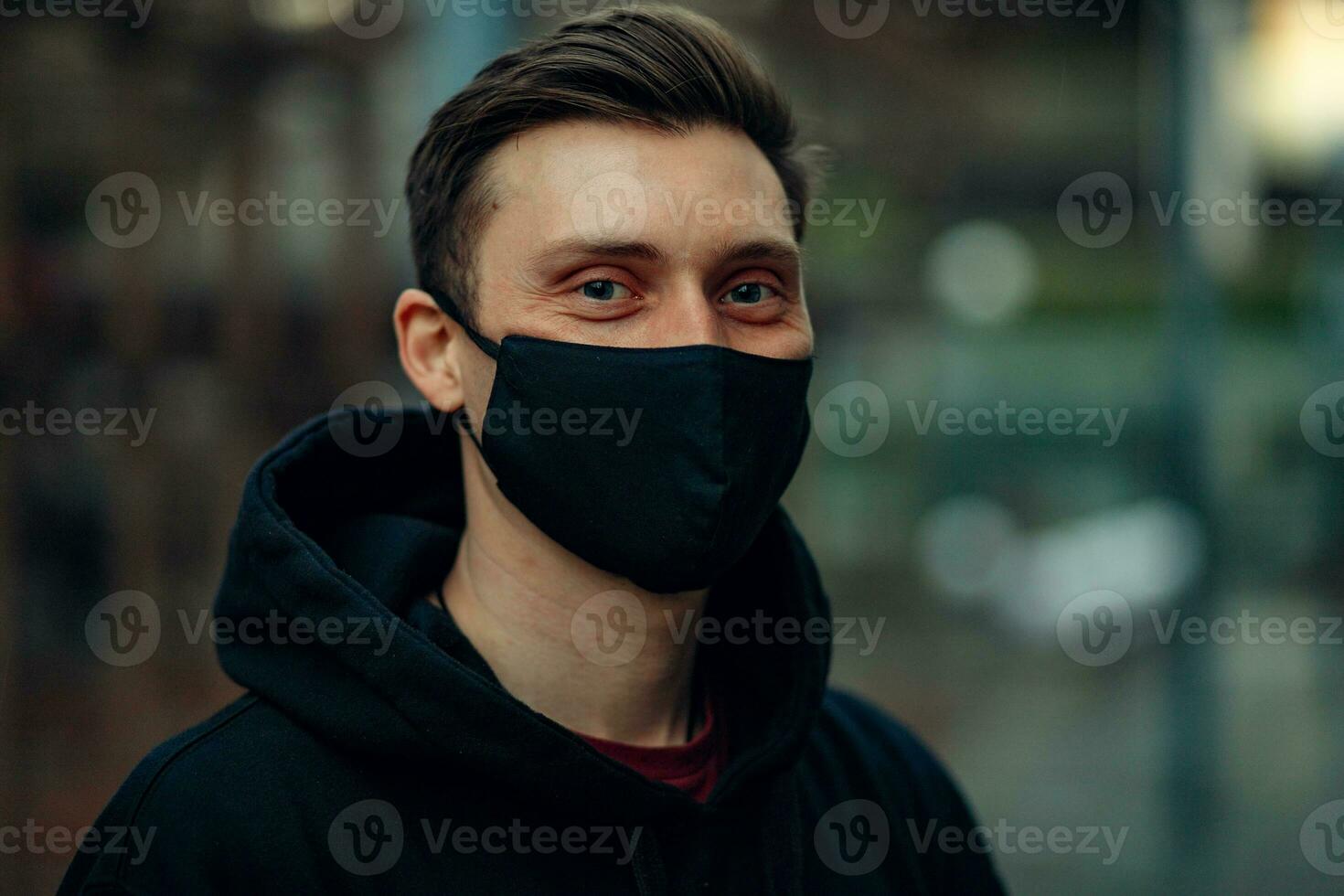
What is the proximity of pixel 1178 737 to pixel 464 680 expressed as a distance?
4.47 meters

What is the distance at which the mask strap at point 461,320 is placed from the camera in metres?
2.03

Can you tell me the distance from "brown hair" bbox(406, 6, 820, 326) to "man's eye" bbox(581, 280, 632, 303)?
0.22 meters

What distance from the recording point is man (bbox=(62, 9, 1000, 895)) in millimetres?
1732

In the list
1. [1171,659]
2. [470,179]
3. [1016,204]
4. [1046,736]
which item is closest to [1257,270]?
[1016,204]

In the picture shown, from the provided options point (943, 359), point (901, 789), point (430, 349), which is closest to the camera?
point (430, 349)

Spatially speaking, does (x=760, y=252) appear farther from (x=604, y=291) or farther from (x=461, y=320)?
(x=461, y=320)

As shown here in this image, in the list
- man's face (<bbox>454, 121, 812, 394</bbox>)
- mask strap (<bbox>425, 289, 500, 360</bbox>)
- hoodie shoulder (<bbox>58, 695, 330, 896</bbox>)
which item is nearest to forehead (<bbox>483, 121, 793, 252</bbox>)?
man's face (<bbox>454, 121, 812, 394</bbox>)

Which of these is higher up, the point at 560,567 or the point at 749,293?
the point at 749,293

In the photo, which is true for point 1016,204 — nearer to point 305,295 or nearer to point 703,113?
point 305,295

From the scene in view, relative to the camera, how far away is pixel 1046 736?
7047mm

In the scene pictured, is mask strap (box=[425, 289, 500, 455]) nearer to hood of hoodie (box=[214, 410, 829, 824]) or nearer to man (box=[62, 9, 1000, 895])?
Result: man (box=[62, 9, 1000, 895])

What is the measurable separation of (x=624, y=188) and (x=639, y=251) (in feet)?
0.34

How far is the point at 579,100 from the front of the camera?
1969mm

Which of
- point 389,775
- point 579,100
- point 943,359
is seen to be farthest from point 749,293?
point 943,359
